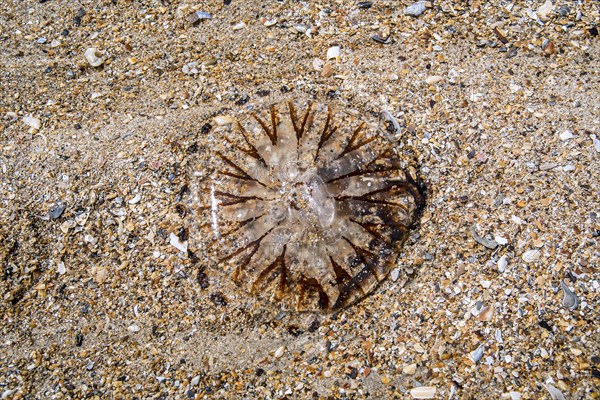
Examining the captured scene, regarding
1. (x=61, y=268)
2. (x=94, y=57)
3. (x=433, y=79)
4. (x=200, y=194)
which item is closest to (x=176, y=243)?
(x=200, y=194)

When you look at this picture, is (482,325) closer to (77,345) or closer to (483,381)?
(483,381)

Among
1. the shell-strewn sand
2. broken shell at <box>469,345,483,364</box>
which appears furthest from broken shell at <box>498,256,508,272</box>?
broken shell at <box>469,345,483,364</box>

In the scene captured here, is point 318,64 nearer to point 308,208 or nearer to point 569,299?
point 308,208

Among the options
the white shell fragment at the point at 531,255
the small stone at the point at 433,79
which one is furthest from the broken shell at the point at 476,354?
the small stone at the point at 433,79

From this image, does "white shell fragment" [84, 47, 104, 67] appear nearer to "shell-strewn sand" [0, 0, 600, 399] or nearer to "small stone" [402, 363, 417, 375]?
"shell-strewn sand" [0, 0, 600, 399]

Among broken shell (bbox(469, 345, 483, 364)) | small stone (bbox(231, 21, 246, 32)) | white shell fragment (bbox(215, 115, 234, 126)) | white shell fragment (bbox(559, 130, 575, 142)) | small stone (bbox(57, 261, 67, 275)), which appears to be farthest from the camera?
small stone (bbox(231, 21, 246, 32))

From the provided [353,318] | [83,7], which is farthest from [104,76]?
[353,318]

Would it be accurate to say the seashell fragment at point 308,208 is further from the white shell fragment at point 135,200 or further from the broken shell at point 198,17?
the broken shell at point 198,17

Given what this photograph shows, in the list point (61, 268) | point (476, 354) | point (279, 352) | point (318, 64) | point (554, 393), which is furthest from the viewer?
point (318, 64)
